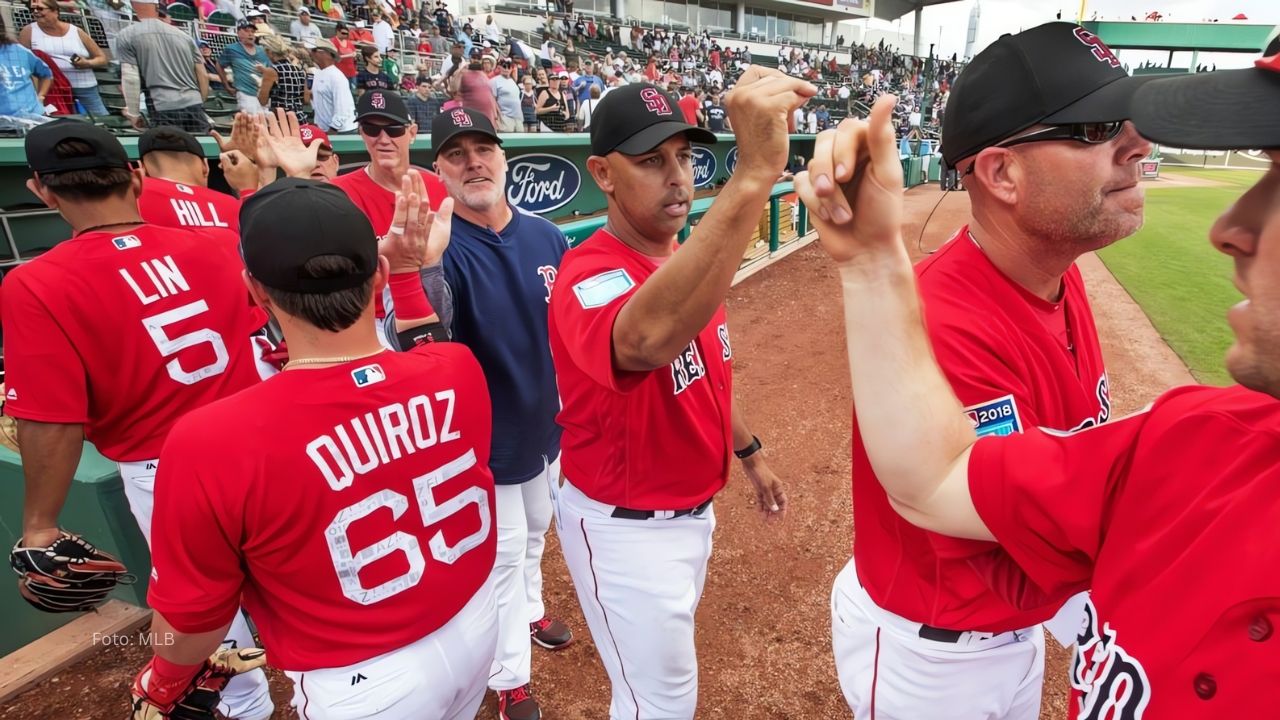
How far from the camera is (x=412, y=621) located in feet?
5.97

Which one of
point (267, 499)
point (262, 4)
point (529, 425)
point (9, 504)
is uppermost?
point (262, 4)

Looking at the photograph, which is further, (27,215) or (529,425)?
(27,215)

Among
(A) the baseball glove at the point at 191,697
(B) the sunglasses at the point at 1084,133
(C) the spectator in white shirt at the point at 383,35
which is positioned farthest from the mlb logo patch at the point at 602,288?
(C) the spectator in white shirt at the point at 383,35

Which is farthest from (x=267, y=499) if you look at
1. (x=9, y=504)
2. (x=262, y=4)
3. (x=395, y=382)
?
(x=262, y=4)

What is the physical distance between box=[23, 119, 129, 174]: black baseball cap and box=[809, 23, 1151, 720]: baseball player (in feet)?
9.86

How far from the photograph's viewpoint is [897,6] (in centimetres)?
5344

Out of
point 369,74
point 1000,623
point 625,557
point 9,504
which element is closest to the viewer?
point 1000,623

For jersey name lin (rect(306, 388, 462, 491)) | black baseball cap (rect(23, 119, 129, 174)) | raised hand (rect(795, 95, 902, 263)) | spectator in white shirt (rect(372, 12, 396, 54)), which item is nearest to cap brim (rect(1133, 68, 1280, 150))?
raised hand (rect(795, 95, 902, 263))

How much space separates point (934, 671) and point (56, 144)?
3478mm

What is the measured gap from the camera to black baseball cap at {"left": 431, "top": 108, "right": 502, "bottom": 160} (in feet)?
11.3

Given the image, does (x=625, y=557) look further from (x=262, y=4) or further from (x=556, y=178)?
(x=262, y=4)

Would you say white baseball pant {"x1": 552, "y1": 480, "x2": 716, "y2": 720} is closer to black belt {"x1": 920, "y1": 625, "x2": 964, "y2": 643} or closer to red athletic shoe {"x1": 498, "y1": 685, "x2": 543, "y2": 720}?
red athletic shoe {"x1": 498, "y1": 685, "x2": 543, "y2": 720}

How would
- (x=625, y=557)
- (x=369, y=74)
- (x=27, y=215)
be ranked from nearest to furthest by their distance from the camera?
1. (x=625, y=557)
2. (x=27, y=215)
3. (x=369, y=74)

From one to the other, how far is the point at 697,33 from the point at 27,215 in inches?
1559
